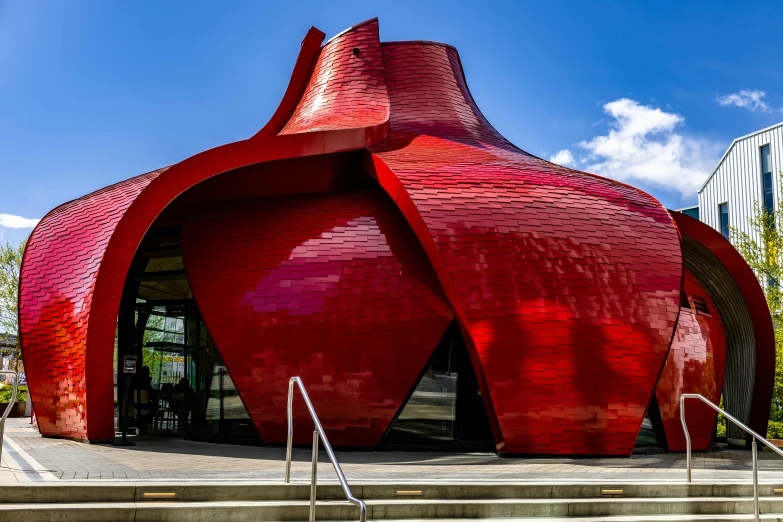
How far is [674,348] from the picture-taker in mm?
13555

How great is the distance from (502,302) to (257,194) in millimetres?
5670

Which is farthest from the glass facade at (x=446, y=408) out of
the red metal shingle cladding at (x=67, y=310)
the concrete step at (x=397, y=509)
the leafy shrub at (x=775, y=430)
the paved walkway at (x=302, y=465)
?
A: the leafy shrub at (x=775, y=430)

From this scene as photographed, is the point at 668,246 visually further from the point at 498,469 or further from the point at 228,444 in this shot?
the point at 228,444

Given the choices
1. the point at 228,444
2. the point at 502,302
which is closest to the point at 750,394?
the point at 502,302

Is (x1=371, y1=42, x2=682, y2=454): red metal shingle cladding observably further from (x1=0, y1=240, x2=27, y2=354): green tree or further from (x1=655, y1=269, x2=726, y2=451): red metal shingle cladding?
(x1=0, y1=240, x2=27, y2=354): green tree

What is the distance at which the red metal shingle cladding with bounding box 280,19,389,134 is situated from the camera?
16.6m

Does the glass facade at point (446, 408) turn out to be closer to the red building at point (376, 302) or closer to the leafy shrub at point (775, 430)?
the red building at point (376, 302)

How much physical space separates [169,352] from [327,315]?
13.2 feet

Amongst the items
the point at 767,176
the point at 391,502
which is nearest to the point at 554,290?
the point at 391,502

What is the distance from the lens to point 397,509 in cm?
763

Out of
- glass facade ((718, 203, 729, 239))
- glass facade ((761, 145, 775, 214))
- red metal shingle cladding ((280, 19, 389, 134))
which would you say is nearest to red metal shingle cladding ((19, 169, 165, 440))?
red metal shingle cladding ((280, 19, 389, 134))

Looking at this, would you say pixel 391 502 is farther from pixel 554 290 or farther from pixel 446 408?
pixel 554 290

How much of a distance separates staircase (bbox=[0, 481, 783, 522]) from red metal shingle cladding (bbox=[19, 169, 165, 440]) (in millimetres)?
5291

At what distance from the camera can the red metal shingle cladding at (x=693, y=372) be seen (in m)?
13.4
